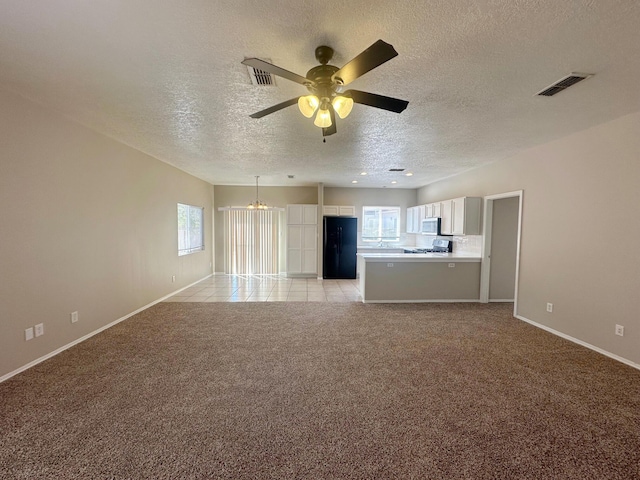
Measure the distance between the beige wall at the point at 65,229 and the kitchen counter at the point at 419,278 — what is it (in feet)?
12.8

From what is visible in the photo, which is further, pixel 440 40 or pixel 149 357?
pixel 149 357

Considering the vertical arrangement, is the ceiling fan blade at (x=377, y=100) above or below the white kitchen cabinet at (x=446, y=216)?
above

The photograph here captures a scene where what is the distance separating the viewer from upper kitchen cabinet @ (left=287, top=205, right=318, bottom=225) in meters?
7.65

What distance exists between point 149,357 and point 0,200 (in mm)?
1967

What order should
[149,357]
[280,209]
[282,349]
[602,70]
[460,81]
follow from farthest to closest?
[280,209] → [282,349] → [149,357] → [460,81] → [602,70]

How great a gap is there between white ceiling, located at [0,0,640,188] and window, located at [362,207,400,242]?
14.8 feet

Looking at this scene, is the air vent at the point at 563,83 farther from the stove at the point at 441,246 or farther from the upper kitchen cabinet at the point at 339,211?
the upper kitchen cabinet at the point at 339,211

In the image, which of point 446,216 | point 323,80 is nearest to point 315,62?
point 323,80

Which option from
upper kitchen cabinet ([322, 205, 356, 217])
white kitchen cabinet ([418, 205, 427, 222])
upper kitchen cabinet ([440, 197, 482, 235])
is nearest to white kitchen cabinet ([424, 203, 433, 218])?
white kitchen cabinet ([418, 205, 427, 222])

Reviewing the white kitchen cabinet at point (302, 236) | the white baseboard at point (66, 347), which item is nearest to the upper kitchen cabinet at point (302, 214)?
the white kitchen cabinet at point (302, 236)

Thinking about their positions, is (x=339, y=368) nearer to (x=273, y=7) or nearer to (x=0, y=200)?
(x=273, y=7)

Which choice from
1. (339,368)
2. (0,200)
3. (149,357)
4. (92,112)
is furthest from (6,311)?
(339,368)

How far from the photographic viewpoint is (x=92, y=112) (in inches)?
117

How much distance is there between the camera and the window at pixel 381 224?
27.1 feet
